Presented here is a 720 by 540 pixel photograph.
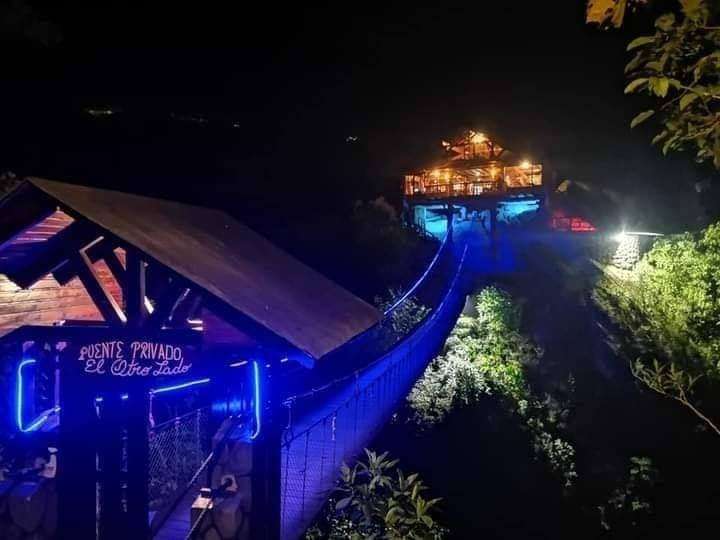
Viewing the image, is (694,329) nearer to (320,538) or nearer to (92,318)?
(320,538)

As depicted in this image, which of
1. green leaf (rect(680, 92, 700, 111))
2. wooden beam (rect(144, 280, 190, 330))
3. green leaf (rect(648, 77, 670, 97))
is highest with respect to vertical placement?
green leaf (rect(648, 77, 670, 97))

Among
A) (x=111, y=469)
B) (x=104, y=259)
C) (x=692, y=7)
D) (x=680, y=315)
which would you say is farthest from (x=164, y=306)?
(x=680, y=315)

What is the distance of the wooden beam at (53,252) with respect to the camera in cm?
314

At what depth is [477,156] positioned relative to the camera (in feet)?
69.7

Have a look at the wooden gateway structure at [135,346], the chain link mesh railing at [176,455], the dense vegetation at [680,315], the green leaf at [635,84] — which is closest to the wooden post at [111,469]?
the wooden gateway structure at [135,346]

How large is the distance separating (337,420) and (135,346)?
3495 mm

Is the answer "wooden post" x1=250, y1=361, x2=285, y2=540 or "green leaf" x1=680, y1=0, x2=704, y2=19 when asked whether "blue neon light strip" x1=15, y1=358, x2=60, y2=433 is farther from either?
"green leaf" x1=680, y1=0, x2=704, y2=19

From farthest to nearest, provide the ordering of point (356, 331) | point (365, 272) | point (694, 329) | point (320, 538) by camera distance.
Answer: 1. point (365, 272)
2. point (694, 329)
3. point (320, 538)
4. point (356, 331)

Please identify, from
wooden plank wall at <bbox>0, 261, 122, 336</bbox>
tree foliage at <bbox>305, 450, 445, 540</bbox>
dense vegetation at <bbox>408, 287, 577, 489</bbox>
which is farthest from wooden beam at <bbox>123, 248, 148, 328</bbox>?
dense vegetation at <bbox>408, 287, 577, 489</bbox>

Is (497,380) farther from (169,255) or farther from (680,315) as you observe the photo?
(169,255)

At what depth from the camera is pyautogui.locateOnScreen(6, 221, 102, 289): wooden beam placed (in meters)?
3.14

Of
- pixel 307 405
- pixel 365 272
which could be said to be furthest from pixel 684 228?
pixel 307 405

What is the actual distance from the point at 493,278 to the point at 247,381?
32.7 ft

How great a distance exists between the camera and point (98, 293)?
3191 mm
